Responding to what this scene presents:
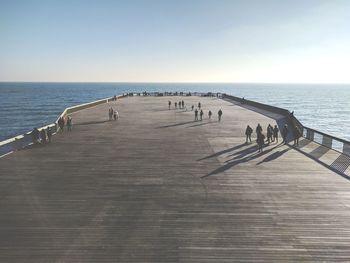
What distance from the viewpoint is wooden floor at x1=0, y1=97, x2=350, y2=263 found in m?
7.88

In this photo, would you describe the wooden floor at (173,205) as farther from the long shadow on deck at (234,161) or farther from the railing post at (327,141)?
the railing post at (327,141)

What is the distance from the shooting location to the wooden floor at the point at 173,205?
788 cm

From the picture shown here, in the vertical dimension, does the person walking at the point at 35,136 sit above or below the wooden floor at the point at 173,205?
above

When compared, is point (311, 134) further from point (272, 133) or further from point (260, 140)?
point (260, 140)

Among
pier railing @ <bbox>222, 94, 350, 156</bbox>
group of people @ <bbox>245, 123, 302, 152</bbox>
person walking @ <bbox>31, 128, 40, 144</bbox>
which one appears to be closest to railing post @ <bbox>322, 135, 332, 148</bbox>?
pier railing @ <bbox>222, 94, 350, 156</bbox>

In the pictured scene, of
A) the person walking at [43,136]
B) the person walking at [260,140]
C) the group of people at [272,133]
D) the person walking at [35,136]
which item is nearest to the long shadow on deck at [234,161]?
the person walking at [260,140]

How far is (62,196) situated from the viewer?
11367mm

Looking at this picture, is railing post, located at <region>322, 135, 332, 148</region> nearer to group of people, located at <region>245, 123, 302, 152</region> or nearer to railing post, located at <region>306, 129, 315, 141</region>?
group of people, located at <region>245, 123, 302, 152</region>

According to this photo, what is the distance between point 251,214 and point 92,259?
5077 mm

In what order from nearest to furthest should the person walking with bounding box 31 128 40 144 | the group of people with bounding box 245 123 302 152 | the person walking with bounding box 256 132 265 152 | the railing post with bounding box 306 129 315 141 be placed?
the person walking with bounding box 256 132 265 152 → the person walking with bounding box 31 128 40 144 → the group of people with bounding box 245 123 302 152 → the railing post with bounding box 306 129 315 141

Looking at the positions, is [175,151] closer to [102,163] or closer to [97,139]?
[102,163]

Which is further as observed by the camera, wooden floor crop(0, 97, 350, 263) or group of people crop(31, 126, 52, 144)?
group of people crop(31, 126, 52, 144)

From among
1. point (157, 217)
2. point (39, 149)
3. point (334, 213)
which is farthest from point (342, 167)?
point (39, 149)

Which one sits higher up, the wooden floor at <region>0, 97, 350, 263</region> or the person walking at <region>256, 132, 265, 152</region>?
the person walking at <region>256, 132, 265, 152</region>
